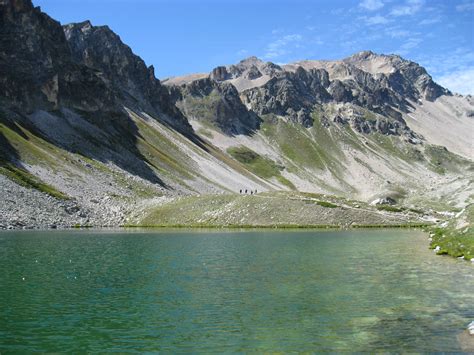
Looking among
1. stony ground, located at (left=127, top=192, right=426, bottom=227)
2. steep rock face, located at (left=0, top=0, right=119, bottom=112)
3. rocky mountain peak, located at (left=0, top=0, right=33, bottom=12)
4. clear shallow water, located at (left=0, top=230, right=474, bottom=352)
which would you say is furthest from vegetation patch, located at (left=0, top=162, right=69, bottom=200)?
rocky mountain peak, located at (left=0, top=0, right=33, bottom=12)

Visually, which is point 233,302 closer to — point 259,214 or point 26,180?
point 259,214

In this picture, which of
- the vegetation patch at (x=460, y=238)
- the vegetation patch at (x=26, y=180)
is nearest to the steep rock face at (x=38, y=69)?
the vegetation patch at (x=26, y=180)

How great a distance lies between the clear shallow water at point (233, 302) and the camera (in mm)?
19997

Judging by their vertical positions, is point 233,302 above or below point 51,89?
below

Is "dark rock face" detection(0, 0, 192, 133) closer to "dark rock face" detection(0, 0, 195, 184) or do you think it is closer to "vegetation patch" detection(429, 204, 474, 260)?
"dark rock face" detection(0, 0, 195, 184)

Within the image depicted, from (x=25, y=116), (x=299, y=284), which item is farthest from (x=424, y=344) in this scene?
(x=25, y=116)

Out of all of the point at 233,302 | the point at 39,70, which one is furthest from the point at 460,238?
the point at 39,70

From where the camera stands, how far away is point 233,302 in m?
27.3

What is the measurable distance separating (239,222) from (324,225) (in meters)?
18.8

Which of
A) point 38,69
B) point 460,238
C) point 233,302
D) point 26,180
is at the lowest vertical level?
point 233,302

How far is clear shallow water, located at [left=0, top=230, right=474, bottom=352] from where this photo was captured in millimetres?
19997

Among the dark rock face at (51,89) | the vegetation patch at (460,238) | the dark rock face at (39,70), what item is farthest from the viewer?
the dark rock face at (39,70)

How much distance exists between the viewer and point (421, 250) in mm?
53250

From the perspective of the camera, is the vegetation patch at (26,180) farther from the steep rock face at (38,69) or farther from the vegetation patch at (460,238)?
the vegetation patch at (460,238)
